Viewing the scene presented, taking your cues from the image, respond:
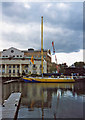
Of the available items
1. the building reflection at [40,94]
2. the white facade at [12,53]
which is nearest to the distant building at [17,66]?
the white facade at [12,53]

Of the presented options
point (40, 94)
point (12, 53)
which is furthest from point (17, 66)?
point (40, 94)

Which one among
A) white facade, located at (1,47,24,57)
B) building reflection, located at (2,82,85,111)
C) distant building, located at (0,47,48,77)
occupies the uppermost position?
white facade, located at (1,47,24,57)

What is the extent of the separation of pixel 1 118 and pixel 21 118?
1383 millimetres

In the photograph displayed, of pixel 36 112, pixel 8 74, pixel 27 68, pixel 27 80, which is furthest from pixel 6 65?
Result: pixel 36 112

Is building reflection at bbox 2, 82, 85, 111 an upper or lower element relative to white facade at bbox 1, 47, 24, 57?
lower

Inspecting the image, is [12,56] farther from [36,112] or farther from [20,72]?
[36,112]

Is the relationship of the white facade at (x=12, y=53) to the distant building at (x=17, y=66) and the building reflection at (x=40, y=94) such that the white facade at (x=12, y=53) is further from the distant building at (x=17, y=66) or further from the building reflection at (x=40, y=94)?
the building reflection at (x=40, y=94)

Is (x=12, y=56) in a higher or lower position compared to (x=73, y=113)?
higher

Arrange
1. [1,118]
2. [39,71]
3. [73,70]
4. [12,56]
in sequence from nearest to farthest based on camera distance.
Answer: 1. [1,118]
2. [39,71]
3. [12,56]
4. [73,70]

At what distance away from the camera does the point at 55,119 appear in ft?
33.2

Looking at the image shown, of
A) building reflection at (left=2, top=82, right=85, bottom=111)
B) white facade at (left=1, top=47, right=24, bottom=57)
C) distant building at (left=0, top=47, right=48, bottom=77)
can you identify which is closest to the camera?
building reflection at (left=2, top=82, right=85, bottom=111)

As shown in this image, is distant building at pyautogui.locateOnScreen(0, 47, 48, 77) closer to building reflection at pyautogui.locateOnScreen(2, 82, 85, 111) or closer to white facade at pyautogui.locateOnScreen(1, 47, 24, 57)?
white facade at pyautogui.locateOnScreen(1, 47, 24, 57)

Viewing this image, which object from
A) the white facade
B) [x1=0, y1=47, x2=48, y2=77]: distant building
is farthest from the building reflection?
the white facade

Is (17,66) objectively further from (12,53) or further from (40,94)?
(40,94)
